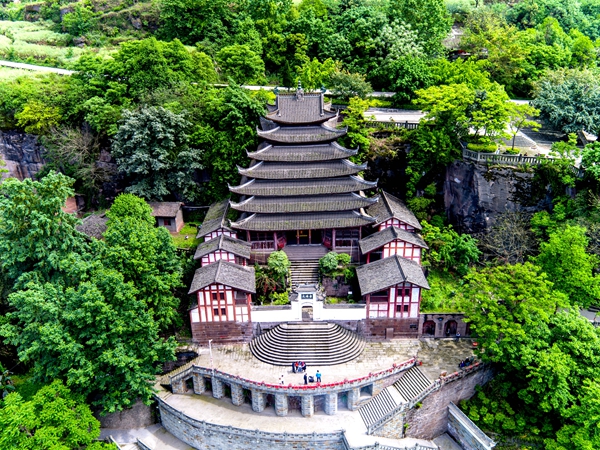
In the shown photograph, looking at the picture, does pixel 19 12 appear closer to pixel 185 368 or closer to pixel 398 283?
pixel 185 368

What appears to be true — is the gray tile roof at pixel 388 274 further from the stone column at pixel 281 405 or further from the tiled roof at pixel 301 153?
the tiled roof at pixel 301 153

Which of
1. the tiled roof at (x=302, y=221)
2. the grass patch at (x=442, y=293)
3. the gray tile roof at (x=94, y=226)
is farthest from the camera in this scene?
the gray tile roof at (x=94, y=226)

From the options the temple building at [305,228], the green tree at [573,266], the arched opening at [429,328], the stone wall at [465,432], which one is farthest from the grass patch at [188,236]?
the green tree at [573,266]

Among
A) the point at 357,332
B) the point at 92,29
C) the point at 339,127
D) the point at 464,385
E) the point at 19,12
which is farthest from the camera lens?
the point at 19,12

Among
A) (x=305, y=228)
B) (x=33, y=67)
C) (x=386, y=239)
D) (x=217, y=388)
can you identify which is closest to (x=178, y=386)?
(x=217, y=388)

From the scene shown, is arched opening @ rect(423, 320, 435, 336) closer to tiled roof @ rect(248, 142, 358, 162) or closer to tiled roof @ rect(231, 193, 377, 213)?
tiled roof @ rect(231, 193, 377, 213)

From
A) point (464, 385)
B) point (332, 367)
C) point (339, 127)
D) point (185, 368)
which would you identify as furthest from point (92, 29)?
point (464, 385)

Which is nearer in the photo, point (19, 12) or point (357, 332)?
point (357, 332)

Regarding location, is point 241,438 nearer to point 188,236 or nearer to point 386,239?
point 386,239
